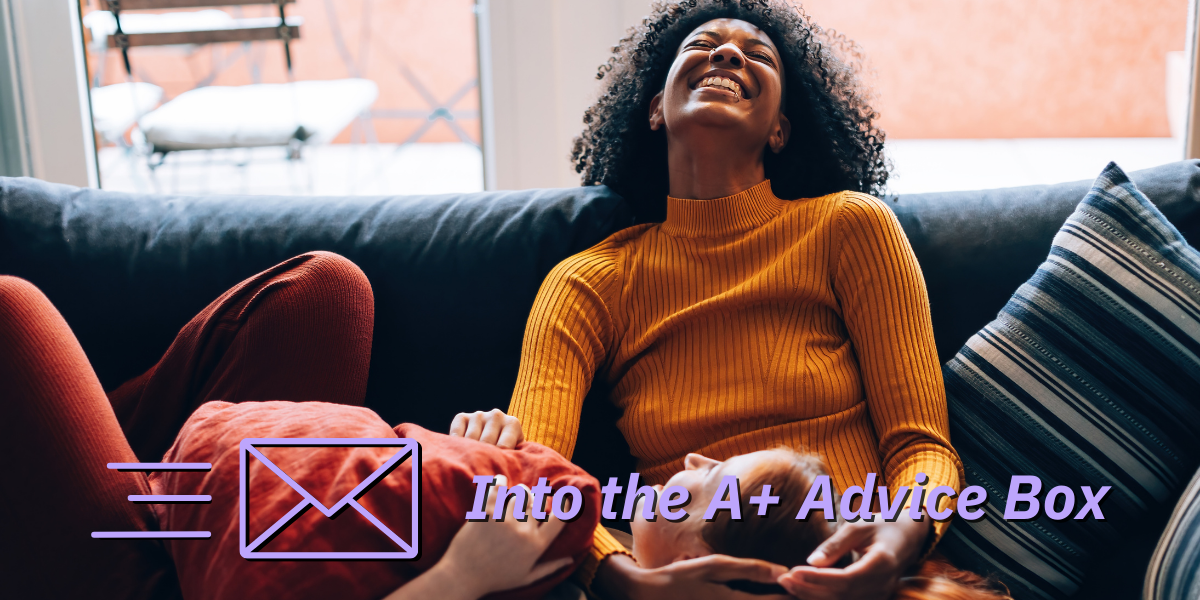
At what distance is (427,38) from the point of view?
2.29 meters

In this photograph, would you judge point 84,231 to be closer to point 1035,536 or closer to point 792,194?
point 792,194

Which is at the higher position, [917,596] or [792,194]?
[792,194]

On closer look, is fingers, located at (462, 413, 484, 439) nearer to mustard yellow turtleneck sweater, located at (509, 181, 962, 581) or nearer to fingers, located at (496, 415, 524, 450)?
fingers, located at (496, 415, 524, 450)

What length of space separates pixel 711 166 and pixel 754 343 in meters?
0.32

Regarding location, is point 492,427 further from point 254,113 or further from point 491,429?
point 254,113

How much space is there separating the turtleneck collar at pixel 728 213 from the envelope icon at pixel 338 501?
67 cm

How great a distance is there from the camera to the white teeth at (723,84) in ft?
4.41

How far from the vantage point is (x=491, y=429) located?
3.29ft

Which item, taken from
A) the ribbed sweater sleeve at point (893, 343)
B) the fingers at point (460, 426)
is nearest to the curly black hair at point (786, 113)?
the ribbed sweater sleeve at point (893, 343)

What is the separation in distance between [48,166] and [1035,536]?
2503 millimetres

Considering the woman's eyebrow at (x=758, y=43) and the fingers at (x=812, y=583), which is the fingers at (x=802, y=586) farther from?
the woman's eyebrow at (x=758, y=43)

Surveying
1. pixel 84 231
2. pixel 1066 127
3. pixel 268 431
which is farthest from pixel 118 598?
pixel 1066 127

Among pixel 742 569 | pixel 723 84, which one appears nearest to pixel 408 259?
pixel 723 84

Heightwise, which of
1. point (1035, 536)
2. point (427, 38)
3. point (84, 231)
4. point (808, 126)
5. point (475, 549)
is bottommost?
point (1035, 536)
